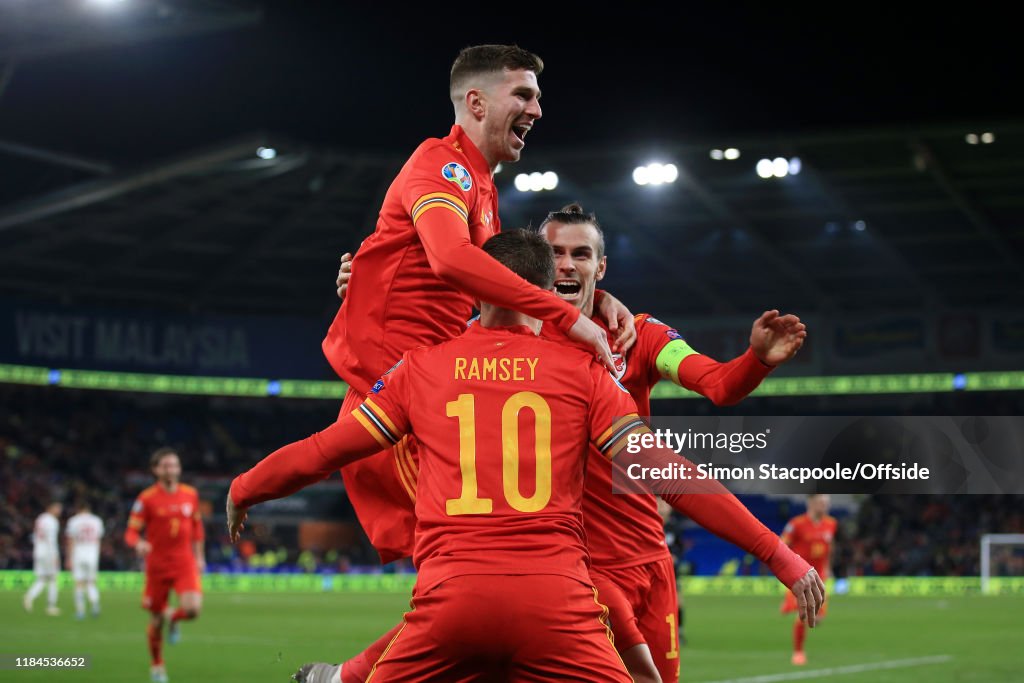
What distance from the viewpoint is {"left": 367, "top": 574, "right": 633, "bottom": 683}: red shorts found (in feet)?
12.9

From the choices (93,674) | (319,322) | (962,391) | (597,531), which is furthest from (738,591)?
(597,531)

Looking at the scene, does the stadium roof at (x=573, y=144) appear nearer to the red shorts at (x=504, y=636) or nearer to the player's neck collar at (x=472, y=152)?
the player's neck collar at (x=472, y=152)

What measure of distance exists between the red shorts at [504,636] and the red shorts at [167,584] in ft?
35.8

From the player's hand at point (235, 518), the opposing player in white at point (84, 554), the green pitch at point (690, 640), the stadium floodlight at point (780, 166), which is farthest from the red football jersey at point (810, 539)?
the player's hand at point (235, 518)

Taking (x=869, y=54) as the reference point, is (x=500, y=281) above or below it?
below

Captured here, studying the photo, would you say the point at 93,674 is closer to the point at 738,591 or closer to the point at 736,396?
the point at 736,396

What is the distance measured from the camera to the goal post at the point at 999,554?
34.5 metres

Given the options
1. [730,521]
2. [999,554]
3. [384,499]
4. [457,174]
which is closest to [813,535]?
[384,499]

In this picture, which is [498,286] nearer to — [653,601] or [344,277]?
[344,277]

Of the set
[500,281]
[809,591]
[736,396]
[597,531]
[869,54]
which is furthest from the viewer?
[869,54]

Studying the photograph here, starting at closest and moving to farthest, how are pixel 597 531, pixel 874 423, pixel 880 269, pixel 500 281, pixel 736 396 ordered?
pixel 500 281 → pixel 736 396 → pixel 597 531 → pixel 874 423 → pixel 880 269

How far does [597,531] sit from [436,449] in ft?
5.26

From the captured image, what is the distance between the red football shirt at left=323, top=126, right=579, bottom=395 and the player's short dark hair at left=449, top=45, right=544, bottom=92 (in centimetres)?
22

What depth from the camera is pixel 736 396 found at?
5.18 metres
